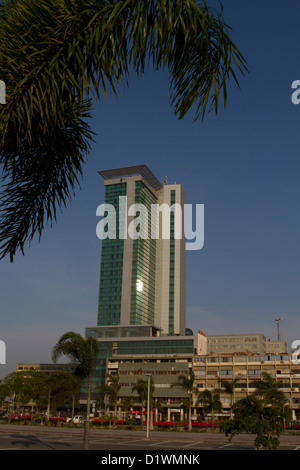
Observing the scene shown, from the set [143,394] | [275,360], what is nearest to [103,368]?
[275,360]

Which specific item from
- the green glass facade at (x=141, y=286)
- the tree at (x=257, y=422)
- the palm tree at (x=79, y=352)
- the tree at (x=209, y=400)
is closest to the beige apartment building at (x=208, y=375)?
the tree at (x=209, y=400)

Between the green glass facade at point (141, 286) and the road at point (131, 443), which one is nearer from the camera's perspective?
the road at point (131, 443)

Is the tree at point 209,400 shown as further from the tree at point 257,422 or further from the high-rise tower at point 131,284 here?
the high-rise tower at point 131,284

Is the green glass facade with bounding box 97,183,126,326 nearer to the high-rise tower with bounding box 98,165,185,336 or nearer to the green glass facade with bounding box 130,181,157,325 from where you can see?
the high-rise tower with bounding box 98,165,185,336

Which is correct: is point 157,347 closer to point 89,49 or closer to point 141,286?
point 141,286

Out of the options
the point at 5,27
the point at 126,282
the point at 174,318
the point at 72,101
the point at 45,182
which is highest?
the point at 126,282

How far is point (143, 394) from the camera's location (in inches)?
3428

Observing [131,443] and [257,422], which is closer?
[257,422]

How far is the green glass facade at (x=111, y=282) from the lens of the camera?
186 metres

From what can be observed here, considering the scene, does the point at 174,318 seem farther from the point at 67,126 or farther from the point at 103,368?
the point at 67,126

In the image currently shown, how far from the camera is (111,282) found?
191000 millimetres

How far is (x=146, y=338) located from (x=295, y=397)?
56538 mm

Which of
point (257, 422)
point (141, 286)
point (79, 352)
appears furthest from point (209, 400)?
point (141, 286)

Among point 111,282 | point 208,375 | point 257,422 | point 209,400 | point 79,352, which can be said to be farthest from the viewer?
point 111,282
